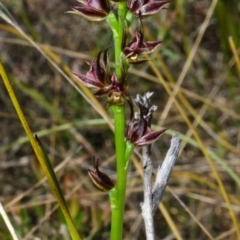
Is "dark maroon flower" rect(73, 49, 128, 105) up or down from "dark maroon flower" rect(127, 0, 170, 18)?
down

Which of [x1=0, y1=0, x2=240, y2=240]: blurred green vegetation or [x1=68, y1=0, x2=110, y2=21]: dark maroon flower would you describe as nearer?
[x1=68, y1=0, x2=110, y2=21]: dark maroon flower

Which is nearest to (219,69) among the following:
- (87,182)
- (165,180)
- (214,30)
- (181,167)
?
(214,30)

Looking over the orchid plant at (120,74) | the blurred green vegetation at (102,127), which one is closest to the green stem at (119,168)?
the orchid plant at (120,74)

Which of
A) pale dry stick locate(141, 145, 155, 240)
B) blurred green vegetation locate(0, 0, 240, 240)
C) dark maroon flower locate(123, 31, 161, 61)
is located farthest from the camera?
blurred green vegetation locate(0, 0, 240, 240)

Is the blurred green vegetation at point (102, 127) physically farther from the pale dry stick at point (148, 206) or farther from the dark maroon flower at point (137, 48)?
the dark maroon flower at point (137, 48)

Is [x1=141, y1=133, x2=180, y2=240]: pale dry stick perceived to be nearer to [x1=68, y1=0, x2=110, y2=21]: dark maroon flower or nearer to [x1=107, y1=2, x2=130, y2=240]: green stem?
[x1=107, y1=2, x2=130, y2=240]: green stem

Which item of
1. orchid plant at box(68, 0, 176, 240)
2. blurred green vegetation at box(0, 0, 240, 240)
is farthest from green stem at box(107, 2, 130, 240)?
blurred green vegetation at box(0, 0, 240, 240)

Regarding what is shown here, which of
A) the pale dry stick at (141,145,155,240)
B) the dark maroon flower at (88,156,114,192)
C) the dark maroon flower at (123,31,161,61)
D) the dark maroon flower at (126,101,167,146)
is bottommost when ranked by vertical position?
the pale dry stick at (141,145,155,240)

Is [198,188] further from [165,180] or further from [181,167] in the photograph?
[165,180]
